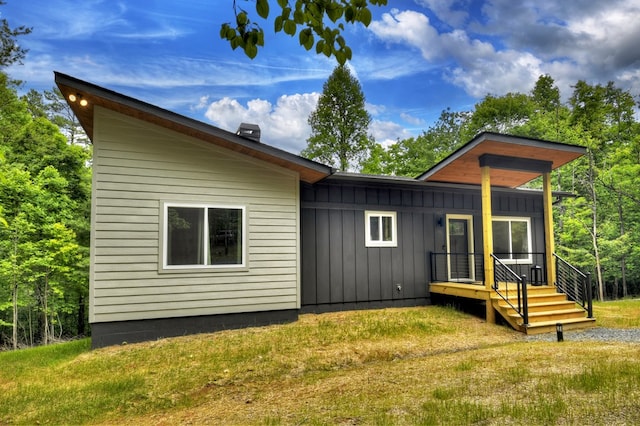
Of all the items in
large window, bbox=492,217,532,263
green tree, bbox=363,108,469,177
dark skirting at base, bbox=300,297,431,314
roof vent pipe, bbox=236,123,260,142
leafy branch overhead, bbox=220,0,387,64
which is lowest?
dark skirting at base, bbox=300,297,431,314

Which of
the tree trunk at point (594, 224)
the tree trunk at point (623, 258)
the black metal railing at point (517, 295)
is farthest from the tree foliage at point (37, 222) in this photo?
the tree trunk at point (623, 258)

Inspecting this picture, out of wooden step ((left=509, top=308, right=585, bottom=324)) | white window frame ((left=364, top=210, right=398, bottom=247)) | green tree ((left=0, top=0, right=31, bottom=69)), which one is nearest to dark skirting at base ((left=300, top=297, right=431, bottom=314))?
white window frame ((left=364, top=210, right=398, bottom=247))

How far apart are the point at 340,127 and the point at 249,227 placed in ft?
54.1

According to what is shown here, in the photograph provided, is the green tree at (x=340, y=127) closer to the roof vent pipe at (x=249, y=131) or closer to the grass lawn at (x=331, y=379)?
the roof vent pipe at (x=249, y=131)

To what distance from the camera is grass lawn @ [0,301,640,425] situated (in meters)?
3.00

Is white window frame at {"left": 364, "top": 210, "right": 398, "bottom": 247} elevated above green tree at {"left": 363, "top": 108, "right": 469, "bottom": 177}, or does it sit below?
below

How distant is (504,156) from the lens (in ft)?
24.8

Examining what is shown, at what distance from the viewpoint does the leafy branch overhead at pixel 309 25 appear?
7.34ft

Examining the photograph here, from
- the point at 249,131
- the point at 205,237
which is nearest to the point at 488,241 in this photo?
the point at 249,131

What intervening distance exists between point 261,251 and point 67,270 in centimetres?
1004

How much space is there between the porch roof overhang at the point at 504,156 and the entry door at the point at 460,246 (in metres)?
1.40

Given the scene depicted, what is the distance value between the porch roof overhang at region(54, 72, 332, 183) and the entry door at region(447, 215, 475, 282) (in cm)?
441

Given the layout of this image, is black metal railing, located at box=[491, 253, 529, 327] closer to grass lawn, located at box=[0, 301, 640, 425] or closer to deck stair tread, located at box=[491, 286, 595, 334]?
deck stair tread, located at box=[491, 286, 595, 334]

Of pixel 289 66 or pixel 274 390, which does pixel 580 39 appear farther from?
pixel 274 390
